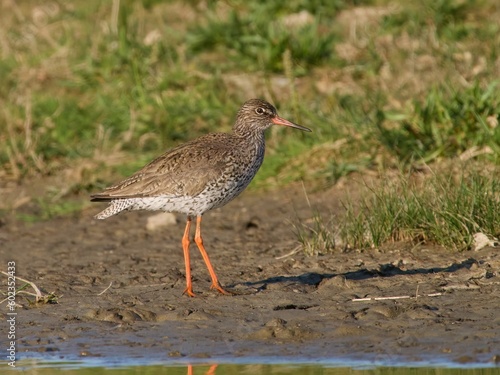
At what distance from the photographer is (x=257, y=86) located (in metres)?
12.7

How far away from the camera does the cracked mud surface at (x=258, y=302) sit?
661 cm

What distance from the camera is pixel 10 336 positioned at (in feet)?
23.1

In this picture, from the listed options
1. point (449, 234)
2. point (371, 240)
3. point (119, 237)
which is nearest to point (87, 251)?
point (119, 237)

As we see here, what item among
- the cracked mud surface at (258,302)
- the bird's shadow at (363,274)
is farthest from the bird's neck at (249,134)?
the bird's shadow at (363,274)

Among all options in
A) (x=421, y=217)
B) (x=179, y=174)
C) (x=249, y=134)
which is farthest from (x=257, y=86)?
(x=179, y=174)

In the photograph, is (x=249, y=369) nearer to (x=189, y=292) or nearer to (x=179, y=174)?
(x=189, y=292)

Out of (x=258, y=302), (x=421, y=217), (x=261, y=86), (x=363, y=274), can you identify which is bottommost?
(x=258, y=302)

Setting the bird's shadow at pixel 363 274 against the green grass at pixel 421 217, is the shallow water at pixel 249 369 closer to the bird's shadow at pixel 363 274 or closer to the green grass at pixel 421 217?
the bird's shadow at pixel 363 274

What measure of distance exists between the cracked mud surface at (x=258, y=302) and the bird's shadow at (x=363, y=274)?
1cm

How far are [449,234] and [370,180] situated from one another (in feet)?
6.30

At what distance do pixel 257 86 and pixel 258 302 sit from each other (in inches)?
220

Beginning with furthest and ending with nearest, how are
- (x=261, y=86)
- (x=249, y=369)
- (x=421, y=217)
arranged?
1. (x=261, y=86)
2. (x=421, y=217)
3. (x=249, y=369)

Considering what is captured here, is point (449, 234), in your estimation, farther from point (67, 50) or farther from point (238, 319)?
point (67, 50)

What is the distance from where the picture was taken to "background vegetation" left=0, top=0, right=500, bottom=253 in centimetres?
1056
